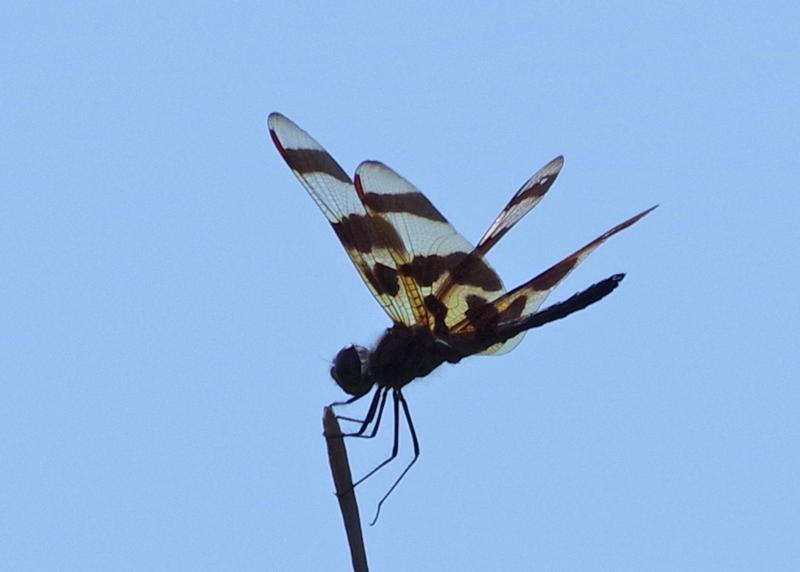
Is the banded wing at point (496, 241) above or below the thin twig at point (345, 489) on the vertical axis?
above

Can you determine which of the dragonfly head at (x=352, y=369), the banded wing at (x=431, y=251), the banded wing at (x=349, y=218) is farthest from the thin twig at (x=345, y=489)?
the banded wing at (x=431, y=251)

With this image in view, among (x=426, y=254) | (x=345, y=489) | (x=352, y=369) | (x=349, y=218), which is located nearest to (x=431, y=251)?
(x=426, y=254)

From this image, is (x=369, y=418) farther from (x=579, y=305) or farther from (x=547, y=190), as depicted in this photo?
(x=547, y=190)

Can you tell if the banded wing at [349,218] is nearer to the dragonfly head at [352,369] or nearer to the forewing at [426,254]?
the forewing at [426,254]

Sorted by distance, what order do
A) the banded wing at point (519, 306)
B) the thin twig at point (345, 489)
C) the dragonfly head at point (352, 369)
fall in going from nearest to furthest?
1. the thin twig at point (345, 489)
2. the dragonfly head at point (352, 369)
3. the banded wing at point (519, 306)

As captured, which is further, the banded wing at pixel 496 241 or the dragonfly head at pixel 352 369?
the banded wing at pixel 496 241

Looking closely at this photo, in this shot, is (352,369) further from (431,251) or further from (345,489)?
(345,489)

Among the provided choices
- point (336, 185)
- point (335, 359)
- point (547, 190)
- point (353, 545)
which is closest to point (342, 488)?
point (353, 545)
